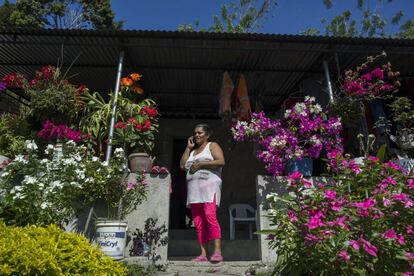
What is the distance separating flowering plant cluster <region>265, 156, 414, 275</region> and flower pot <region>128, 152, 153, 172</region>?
2.28 meters

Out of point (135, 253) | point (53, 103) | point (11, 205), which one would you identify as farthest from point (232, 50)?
point (11, 205)

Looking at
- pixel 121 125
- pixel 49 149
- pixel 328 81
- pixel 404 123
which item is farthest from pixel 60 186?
pixel 404 123

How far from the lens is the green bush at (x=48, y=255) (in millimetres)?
2514

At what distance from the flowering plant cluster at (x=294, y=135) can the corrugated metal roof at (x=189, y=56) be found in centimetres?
102

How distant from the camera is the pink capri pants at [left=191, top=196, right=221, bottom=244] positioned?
4.56m

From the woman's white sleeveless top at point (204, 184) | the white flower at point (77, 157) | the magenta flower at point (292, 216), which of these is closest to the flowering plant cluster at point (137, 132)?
the white flower at point (77, 157)

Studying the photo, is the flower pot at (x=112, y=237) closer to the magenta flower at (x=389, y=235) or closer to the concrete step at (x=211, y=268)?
the concrete step at (x=211, y=268)

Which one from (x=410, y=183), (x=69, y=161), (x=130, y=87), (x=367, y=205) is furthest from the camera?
(x=130, y=87)

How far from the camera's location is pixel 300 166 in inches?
210

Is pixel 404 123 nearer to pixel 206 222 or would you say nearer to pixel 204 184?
pixel 204 184

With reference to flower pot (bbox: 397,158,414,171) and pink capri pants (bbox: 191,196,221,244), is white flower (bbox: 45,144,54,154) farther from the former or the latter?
flower pot (bbox: 397,158,414,171)

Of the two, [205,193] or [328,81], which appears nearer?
[205,193]

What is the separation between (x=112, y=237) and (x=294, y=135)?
102 inches

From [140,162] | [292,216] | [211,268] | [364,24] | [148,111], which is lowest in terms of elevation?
[211,268]
